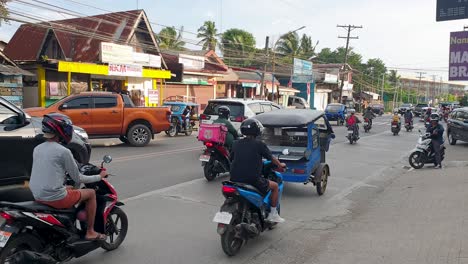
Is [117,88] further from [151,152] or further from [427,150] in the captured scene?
[427,150]

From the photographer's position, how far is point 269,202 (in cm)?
597

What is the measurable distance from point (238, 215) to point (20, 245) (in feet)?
7.84

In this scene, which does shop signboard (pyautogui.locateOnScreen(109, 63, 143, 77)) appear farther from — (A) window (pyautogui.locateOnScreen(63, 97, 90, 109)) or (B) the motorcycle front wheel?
(B) the motorcycle front wheel

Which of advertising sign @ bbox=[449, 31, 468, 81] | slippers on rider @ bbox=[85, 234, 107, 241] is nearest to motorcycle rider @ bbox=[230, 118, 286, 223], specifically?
slippers on rider @ bbox=[85, 234, 107, 241]

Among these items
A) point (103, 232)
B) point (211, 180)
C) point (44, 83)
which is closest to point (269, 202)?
point (103, 232)

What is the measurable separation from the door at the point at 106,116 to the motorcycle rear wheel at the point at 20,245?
11.1 m

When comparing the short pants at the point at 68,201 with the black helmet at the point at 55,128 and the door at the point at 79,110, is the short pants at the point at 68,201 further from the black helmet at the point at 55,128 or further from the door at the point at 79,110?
the door at the point at 79,110

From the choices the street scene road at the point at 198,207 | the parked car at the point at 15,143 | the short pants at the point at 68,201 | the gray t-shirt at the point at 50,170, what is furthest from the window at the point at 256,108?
the gray t-shirt at the point at 50,170

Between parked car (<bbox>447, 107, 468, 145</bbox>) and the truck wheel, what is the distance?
13.6 m

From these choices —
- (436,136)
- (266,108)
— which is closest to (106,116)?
(266,108)

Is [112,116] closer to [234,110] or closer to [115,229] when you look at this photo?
[234,110]

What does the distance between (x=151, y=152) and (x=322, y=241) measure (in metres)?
9.21

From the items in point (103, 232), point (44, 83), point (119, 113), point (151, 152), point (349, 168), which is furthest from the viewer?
point (44, 83)

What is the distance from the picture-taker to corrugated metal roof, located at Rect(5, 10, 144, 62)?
26.8 metres
